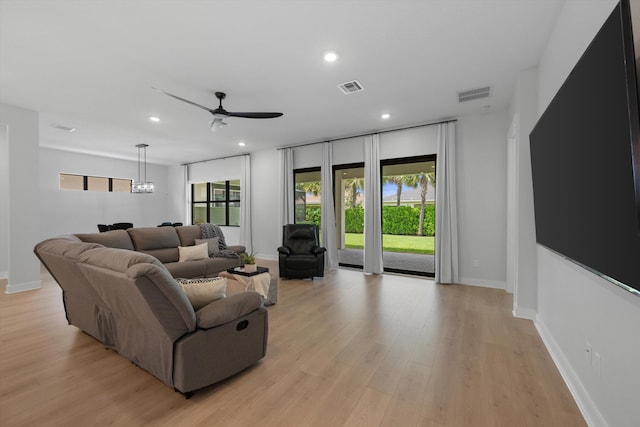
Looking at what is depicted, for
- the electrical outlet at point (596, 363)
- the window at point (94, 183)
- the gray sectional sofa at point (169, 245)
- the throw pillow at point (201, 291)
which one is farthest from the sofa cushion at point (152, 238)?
the electrical outlet at point (596, 363)

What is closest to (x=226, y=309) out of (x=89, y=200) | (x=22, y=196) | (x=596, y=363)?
(x=596, y=363)

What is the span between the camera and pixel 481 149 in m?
4.85

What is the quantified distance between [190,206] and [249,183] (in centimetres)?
323

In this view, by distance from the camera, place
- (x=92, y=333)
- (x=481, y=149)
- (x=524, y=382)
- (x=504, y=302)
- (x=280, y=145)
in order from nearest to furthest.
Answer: (x=524, y=382) → (x=92, y=333) → (x=504, y=302) → (x=481, y=149) → (x=280, y=145)

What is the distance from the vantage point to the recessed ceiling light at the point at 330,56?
2934 millimetres

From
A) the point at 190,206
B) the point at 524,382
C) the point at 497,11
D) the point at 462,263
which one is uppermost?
the point at 497,11

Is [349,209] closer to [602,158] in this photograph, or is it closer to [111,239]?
[111,239]

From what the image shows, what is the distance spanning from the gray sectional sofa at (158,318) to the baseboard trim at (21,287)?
9.50ft

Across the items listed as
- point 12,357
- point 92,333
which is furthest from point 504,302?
point 12,357

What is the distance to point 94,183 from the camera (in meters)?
8.34

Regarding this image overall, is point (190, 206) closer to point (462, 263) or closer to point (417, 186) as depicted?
point (417, 186)

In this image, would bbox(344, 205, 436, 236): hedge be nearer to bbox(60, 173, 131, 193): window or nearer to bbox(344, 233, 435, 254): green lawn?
bbox(344, 233, 435, 254): green lawn

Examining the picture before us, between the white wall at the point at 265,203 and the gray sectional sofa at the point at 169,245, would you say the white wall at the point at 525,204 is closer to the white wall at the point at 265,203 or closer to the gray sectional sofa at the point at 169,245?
the gray sectional sofa at the point at 169,245

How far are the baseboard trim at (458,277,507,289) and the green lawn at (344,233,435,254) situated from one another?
155 centimetres
